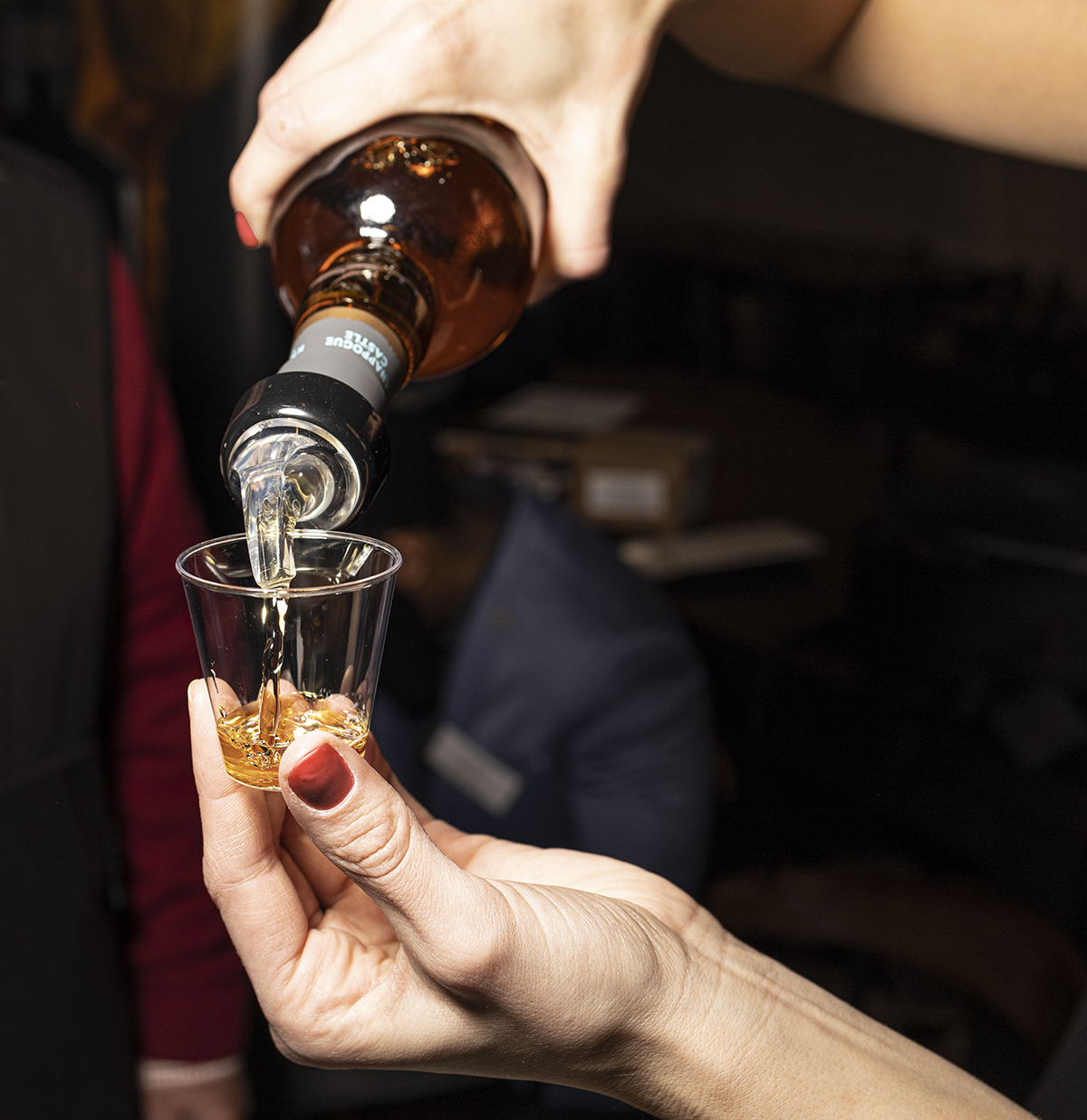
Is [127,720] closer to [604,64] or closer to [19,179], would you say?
[19,179]

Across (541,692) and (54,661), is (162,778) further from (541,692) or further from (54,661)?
(541,692)

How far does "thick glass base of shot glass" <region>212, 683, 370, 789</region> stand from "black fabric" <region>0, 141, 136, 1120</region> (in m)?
0.50

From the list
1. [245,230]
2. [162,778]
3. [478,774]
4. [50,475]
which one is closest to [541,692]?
[478,774]

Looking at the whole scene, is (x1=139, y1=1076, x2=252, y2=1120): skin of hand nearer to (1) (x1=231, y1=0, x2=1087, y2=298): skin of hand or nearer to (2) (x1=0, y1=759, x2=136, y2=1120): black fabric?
(2) (x1=0, y1=759, x2=136, y2=1120): black fabric

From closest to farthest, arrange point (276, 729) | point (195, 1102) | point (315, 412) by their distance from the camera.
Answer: point (315, 412), point (276, 729), point (195, 1102)

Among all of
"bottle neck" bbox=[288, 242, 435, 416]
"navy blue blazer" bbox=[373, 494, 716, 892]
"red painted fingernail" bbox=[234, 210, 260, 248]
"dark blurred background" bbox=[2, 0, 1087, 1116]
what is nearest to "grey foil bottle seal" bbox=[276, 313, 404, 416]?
"bottle neck" bbox=[288, 242, 435, 416]

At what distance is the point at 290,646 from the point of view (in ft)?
1.97

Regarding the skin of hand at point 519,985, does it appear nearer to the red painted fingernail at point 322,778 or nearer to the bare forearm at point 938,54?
the red painted fingernail at point 322,778

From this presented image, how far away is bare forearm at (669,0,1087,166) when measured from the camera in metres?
0.83

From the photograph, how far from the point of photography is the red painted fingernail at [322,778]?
515mm

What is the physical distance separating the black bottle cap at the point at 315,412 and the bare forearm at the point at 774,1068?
1.11 feet

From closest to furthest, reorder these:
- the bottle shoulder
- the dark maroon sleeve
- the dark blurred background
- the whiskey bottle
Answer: the whiskey bottle
the bottle shoulder
the dark maroon sleeve
the dark blurred background

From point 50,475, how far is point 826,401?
2.58m

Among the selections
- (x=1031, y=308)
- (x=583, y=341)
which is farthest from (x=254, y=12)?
(x=1031, y=308)
